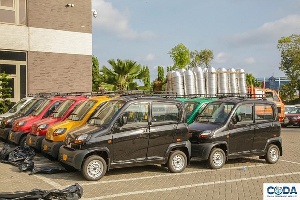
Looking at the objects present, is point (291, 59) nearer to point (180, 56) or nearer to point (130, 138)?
point (180, 56)

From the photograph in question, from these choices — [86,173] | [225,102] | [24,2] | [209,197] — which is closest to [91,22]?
[24,2]

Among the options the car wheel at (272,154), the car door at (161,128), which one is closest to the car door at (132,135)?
the car door at (161,128)

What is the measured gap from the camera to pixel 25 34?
22500 millimetres

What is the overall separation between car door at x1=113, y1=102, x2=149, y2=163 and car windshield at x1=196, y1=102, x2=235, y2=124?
7.44 ft

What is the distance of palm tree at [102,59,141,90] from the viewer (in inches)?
1095

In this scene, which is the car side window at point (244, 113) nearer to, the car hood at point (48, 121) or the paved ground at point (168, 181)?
the paved ground at point (168, 181)

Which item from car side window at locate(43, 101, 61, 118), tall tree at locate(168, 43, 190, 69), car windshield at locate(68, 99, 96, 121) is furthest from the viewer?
tall tree at locate(168, 43, 190, 69)

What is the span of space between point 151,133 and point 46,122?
3.97 m

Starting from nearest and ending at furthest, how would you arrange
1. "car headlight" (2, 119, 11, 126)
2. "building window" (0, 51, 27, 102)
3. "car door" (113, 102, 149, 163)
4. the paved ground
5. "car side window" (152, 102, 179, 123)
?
1. the paved ground
2. "car door" (113, 102, 149, 163)
3. "car side window" (152, 102, 179, 123)
4. "car headlight" (2, 119, 11, 126)
5. "building window" (0, 51, 27, 102)

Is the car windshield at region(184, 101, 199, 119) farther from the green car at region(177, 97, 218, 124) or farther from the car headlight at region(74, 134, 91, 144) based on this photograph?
the car headlight at region(74, 134, 91, 144)

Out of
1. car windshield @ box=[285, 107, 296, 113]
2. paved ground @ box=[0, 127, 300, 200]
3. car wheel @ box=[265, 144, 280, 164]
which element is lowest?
paved ground @ box=[0, 127, 300, 200]

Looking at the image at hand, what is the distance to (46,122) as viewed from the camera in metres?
11.9

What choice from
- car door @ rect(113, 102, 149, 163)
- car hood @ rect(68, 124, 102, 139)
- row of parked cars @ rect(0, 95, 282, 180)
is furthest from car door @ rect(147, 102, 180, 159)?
car hood @ rect(68, 124, 102, 139)

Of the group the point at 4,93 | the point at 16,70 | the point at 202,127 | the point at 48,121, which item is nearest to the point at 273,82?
the point at 16,70
